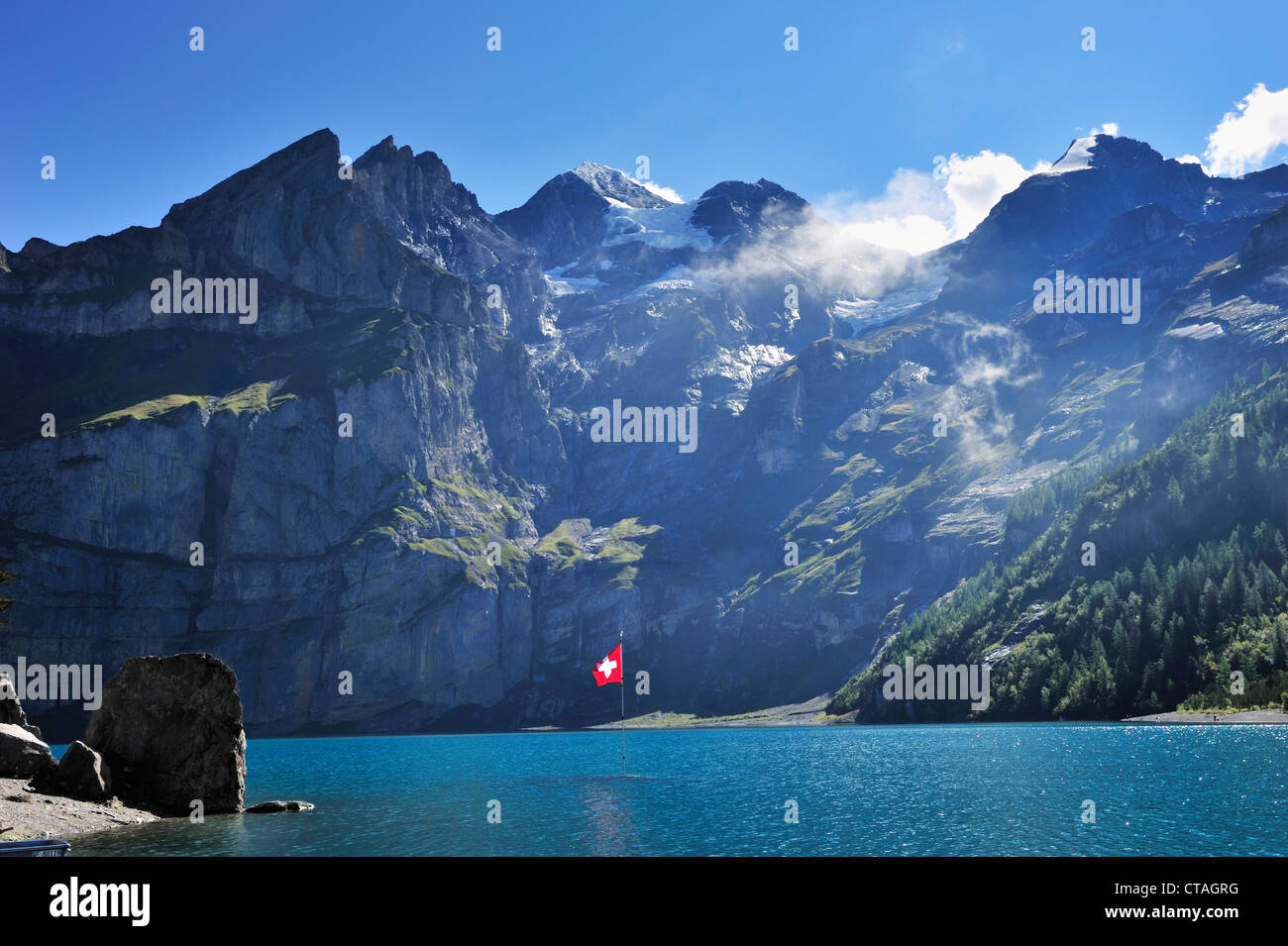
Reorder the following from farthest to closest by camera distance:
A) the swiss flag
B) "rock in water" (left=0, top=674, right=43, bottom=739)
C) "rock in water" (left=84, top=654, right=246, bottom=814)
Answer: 1. the swiss flag
2. "rock in water" (left=0, top=674, right=43, bottom=739)
3. "rock in water" (left=84, top=654, right=246, bottom=814)

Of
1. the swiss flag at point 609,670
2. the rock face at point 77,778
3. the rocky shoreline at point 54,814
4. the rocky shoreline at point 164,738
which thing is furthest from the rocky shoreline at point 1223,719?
the rock face at point 77,778

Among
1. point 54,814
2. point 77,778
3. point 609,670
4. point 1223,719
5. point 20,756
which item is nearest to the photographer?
point 54,814

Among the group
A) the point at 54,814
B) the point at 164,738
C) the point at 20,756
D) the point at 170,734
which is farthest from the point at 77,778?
the point at 54,814

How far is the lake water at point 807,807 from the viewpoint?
1987 inches

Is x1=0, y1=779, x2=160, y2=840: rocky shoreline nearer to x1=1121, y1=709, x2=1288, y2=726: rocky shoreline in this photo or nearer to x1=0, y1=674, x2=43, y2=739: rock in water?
x1=0, y1=674, x2=43, y2=739: rock in water

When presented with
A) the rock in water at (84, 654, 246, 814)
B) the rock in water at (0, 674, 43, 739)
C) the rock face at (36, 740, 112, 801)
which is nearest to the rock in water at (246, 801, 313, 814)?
the rock in water at (84, 654, 246, 814)

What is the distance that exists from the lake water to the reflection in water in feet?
0.65

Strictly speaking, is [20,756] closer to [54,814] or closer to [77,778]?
[77,778]

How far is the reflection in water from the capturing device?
169 ft

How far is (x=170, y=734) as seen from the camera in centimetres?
7469

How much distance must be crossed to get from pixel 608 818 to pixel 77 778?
3791 cm

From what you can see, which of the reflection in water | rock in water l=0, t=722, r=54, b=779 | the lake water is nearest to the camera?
the lake water
